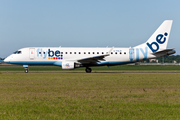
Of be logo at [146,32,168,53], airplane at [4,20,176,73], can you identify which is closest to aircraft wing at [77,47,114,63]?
airplane at [4,20,176,73]

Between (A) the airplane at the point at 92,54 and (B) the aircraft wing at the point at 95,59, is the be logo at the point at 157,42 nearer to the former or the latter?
(A) the airplane at the point at 92,54

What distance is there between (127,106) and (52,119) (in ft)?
11.8

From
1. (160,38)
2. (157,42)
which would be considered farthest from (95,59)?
(160,38)

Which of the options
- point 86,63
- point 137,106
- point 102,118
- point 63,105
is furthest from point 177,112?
point 86,63

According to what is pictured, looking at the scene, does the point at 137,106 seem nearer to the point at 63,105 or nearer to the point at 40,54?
the point at 63,105

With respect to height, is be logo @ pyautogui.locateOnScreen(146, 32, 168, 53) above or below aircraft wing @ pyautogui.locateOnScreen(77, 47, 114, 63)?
above

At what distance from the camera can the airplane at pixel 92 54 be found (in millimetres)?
37250

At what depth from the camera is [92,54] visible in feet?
127

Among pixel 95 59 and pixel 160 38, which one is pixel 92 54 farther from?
pixel 160 38

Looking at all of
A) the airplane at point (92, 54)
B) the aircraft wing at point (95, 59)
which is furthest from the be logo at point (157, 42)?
the aircraft wing at point (95, 59)

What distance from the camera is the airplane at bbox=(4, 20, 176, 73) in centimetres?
3725

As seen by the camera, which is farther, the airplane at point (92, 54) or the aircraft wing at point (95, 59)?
the airplane at point (92, 54)

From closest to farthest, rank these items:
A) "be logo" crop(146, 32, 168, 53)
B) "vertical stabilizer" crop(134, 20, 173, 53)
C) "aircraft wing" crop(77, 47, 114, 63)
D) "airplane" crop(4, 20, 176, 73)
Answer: "aircraft wing" crop(77, 47, 114, 63)
"airplane" crop(4, 20, 176, 73)
"vertical stabilizer" crop(134, 20, 173, 53)
"be logo" crop(146, 32, 168, 53)

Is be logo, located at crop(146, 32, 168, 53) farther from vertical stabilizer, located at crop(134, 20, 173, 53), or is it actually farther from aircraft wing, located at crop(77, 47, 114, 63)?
aircraft wing, located at crop(77, 47, 114, 63)
